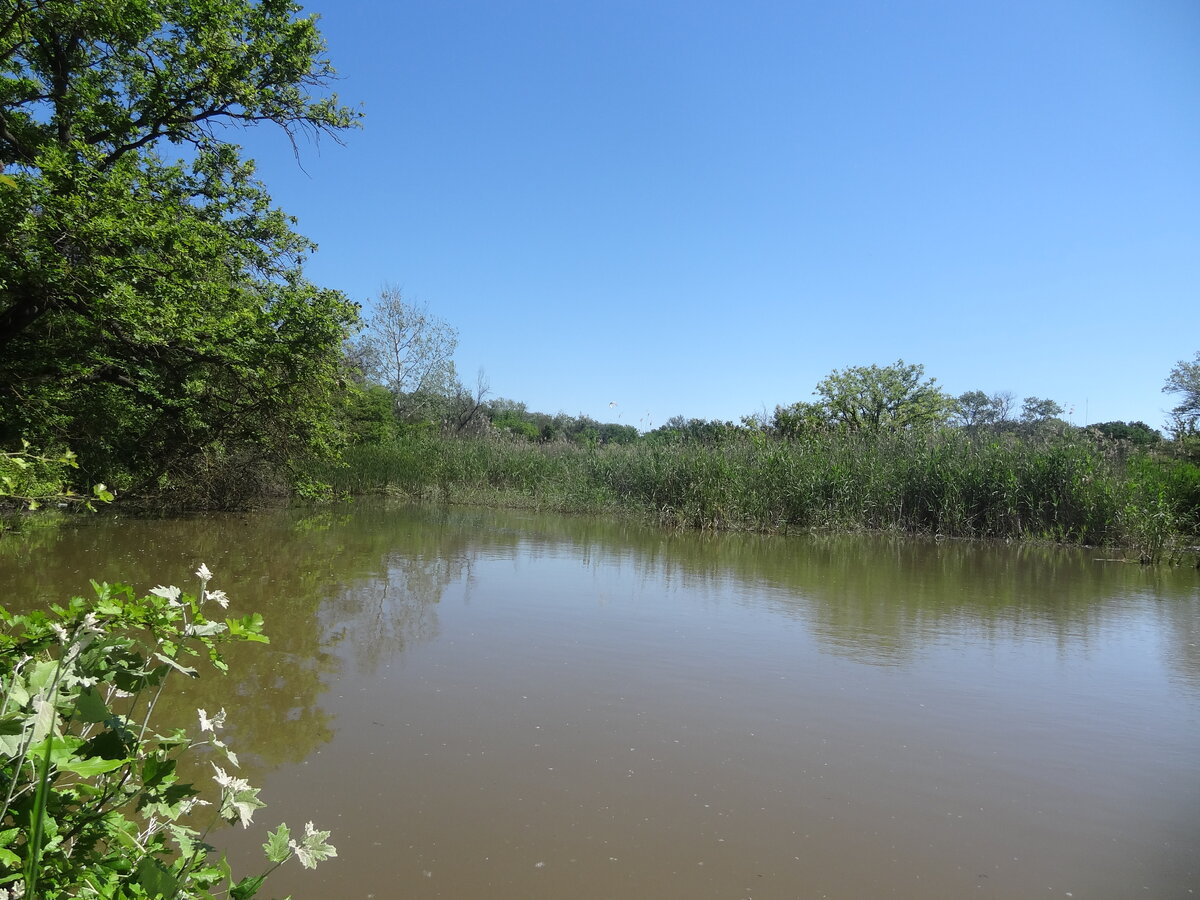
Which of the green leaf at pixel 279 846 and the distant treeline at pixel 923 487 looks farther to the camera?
the distant treeline at pixel 923 487

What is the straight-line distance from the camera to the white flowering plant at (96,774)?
1056mm

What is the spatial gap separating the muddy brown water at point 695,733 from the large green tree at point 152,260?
9.82 feet

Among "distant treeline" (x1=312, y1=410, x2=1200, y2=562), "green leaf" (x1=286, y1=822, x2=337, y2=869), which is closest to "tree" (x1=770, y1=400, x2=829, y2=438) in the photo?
"distant treeline" (x1=312, y1=410, x2=1200, y2=562)

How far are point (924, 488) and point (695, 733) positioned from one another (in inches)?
585

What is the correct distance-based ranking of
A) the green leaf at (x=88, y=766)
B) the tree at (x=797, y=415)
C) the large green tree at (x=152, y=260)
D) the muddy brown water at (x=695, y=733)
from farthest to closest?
1. the tree at (x=797, y=415)
2. the large green tree at (x=152, y=260)
3. the muddy brown water at (x=695, y=733)
4. the green leaf at (x=88, y=766)

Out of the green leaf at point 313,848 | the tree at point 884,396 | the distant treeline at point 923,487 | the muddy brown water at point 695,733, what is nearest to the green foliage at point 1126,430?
the tree at point 884,396

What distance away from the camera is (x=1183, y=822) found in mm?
3279

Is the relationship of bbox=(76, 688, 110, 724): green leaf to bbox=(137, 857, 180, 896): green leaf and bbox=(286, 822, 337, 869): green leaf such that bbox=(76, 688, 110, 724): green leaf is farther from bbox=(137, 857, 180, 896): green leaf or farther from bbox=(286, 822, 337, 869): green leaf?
bbox=(286, 822, 337, 869): green leaf

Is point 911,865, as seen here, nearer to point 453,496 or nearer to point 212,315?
point 212,315

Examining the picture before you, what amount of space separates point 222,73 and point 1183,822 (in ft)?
49.0

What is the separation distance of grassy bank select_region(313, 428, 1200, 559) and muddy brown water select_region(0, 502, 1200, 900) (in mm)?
7859

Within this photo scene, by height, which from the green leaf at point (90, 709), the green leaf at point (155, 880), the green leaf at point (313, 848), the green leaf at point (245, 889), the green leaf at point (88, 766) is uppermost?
the green leaf at point (90, 709)

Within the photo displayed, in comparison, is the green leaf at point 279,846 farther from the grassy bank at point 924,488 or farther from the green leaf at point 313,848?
the grassy bank at point 924,488

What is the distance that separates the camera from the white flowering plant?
1056mm
